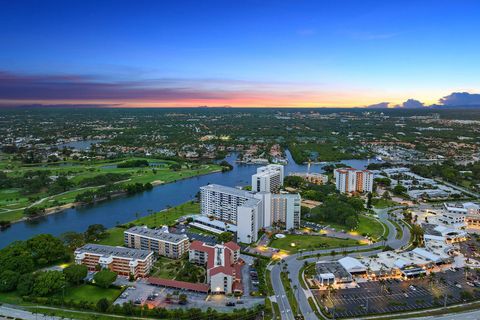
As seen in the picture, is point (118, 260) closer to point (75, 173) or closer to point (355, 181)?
point (355, 181)

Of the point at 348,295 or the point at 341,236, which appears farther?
the point at 341,236

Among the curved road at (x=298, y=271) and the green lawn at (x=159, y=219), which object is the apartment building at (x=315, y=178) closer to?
the curved road at (x=298, y=271)

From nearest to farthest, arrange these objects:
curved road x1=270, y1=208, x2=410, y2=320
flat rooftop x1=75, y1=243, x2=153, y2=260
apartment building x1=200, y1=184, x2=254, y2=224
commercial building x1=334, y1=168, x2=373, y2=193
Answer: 1. curved road x1=270, y1=208, x2=410, y2=320
2. flat rooftop x1=75, y1=243, x2=153, y2=260
3. apartment building x1=200, y1=184, x2=254, y2=224
4. commercial building x1=334, y1=168, x2=373, y2=193

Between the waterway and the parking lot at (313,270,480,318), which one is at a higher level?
→ the parking lot at (313,270,480,318)

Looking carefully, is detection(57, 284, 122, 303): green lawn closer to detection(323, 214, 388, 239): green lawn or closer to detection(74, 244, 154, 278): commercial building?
detection(74, 244, 154, 278): commercial building

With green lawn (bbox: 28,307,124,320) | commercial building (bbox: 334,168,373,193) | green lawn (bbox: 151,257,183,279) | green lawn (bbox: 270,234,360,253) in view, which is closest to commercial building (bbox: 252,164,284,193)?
commercial building (bbox: 334,168,373,193)

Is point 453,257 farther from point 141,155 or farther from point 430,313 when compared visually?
point 141,155

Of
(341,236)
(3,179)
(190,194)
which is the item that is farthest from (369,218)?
(3,179)
